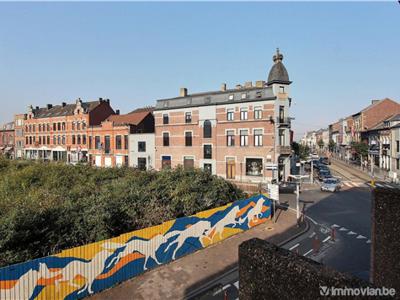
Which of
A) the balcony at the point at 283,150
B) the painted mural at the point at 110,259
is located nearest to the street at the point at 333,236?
the painted mural at the point at 110,259

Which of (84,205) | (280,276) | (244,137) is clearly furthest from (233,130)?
(280,276)

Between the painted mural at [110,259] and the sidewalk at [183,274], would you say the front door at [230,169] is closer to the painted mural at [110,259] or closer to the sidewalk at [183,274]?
the sidewalk at [183,274]

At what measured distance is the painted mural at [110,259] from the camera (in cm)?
779

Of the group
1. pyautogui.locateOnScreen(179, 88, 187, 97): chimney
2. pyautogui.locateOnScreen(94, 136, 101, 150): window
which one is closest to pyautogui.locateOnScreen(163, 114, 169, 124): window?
pyautogui.locateOnScreen(179, 88, 187, 97): chimney

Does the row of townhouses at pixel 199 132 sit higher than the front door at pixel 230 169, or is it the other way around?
the row of townhouses at pixel 199 132

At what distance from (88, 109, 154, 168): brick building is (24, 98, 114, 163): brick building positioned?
7.88 ft

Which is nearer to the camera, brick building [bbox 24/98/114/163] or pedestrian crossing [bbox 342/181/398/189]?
pedestrian crossing [bbox 342/181/398/189]

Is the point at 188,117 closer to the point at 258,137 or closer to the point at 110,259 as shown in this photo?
the point at 258,137

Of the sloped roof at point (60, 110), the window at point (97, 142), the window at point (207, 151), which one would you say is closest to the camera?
the window at point (207, 151)

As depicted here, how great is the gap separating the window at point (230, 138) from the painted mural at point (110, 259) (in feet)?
67.1

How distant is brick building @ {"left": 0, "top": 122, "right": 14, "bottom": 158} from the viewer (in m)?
64.8

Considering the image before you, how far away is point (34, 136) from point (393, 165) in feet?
232

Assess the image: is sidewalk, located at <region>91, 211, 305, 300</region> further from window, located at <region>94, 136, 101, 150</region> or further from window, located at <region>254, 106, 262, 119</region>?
window, located at <region>94, 136, 101, 150</region>

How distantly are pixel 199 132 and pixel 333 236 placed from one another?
2497 centimetres
